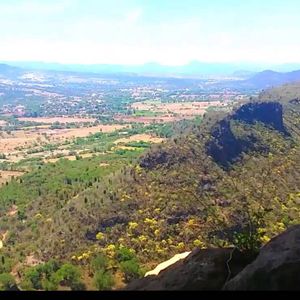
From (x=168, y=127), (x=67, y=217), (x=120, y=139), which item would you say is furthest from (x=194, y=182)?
(x=168, y=127)

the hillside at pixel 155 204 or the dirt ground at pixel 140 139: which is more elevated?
the hillside at pixel 155 204

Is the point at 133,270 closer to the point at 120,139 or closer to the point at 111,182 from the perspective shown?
the point at 111,182

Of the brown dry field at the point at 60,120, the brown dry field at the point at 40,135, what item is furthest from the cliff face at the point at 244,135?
the brown dry field at the point at 60,120

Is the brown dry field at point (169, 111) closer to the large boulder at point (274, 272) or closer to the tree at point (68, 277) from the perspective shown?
the tree at point (68, 277)

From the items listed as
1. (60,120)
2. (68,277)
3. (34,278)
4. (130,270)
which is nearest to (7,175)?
(34,278)

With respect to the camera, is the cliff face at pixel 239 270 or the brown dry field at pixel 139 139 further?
the brown dry field at pixel 139 139

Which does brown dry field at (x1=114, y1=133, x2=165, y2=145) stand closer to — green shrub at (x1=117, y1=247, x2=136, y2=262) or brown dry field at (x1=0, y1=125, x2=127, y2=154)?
brown dry field at (x1=0, y1=125, x2=127, y2=154)

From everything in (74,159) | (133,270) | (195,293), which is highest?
(195,293)
